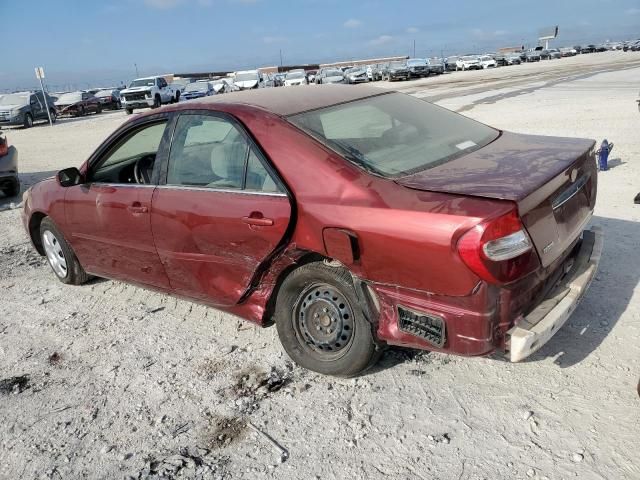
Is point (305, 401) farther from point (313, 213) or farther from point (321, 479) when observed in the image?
point (313, 213)

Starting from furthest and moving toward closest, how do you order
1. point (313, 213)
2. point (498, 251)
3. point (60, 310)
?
point (60, 310), point (313, 213), point (498, 251)

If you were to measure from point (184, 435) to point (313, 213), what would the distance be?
139 centimetres

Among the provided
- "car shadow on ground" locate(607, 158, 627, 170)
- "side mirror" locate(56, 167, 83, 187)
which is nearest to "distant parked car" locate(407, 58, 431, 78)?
"car shadow on ground" locate(607, 158, 627, 170)

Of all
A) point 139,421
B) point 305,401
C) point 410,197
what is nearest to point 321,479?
point 305,401

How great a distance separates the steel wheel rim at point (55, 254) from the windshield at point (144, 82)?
88.6ft

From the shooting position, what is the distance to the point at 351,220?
2779mm

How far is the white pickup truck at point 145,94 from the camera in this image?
2928 centimetres

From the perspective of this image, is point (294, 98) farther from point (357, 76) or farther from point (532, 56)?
point (532, 56)

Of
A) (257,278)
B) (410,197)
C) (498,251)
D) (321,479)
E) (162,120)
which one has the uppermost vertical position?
(162,120)

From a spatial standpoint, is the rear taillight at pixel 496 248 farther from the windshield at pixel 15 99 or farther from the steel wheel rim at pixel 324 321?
the windshield at pixel 15 99

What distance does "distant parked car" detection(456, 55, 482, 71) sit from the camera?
2135 inches

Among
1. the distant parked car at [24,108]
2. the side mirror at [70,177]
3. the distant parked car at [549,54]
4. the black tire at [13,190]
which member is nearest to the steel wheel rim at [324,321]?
the side mirror at [70,177]

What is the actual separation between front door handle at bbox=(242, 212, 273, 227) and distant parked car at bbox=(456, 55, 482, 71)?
183 ft

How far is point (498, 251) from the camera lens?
2451mm
